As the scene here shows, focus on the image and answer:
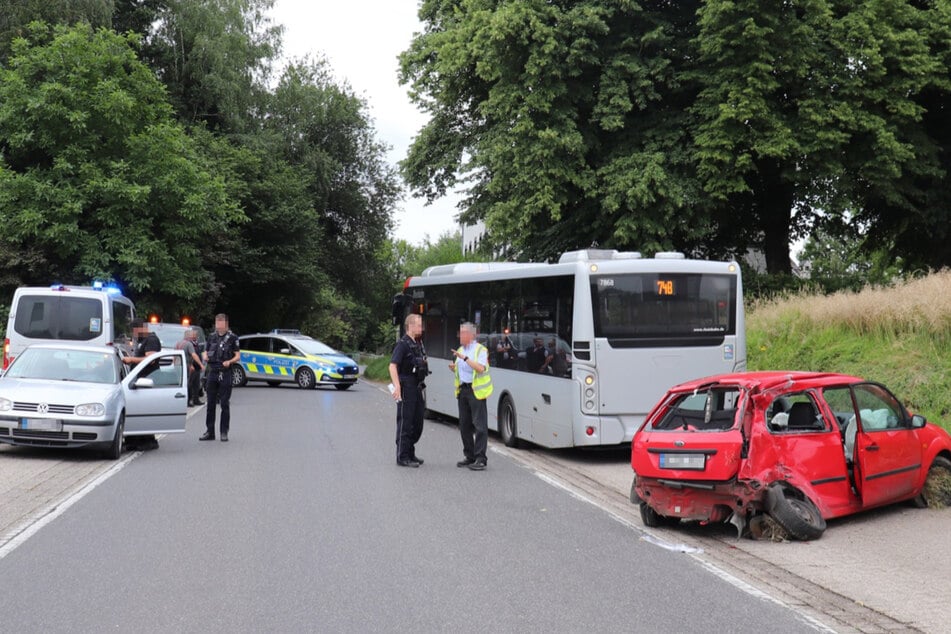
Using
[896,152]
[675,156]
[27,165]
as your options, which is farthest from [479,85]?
[27,165]

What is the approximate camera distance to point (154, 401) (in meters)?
14.0

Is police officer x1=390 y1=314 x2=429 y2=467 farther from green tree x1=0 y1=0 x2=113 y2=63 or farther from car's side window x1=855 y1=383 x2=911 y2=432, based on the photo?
green tree x1=0 y1=0 x2=113 y2=63

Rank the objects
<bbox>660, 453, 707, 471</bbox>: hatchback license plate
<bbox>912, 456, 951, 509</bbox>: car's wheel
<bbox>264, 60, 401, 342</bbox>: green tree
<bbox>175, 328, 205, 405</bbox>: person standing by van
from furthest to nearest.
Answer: <bbox>264, 60, 401, 342</bbox>: green tree, <bbox>175, 328, 205, 405</bbox>: person standing by van, <bbox>912, 456, 951, 509</bbox>: car's wheel, <bbox>660, 453, 707, 471</bbox>: hatchback license plate

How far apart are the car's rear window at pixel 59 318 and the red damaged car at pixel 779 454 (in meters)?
12.5

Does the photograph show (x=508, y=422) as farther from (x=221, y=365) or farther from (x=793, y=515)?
(x=793, y=515)

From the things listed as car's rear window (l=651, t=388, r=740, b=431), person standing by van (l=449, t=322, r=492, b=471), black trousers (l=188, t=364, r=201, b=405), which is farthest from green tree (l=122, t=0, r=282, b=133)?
car's rear window (l=651, t=388, r=740, b=431)

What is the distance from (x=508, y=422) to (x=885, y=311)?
6.39m

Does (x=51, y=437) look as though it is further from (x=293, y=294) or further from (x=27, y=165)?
(x=293, y=294)

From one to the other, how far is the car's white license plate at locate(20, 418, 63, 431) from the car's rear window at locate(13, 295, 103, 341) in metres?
6.20

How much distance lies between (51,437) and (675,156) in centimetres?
1674

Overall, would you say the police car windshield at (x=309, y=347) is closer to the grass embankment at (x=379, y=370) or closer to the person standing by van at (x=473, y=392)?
the grass embankment at (x=379, y=370)

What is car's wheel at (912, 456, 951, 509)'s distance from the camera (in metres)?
9.85

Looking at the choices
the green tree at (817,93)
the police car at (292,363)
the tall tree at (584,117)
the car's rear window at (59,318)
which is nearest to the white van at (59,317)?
the car's rear window at (59,318)

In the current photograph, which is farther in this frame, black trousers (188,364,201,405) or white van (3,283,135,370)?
black trousers (188,364,201,405)
